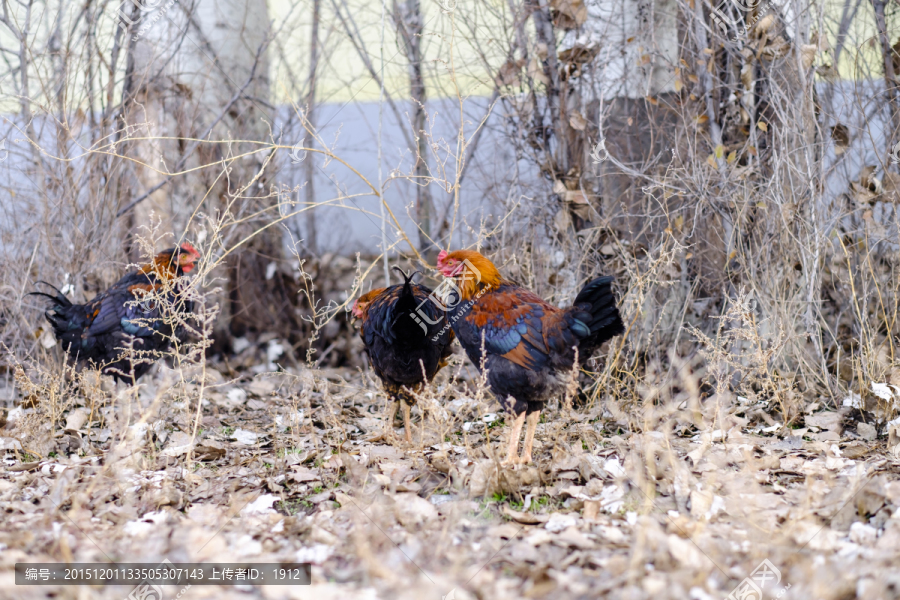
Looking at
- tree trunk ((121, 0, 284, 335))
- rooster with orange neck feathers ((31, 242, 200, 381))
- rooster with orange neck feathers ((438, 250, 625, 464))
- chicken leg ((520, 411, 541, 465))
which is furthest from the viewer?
tree trunk ((121, 0, 284, 335))

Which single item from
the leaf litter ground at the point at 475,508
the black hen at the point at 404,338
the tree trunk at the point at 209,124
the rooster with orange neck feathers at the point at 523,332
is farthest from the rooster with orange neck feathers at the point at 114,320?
the rooster with orange neck feathers at the point at 523,332

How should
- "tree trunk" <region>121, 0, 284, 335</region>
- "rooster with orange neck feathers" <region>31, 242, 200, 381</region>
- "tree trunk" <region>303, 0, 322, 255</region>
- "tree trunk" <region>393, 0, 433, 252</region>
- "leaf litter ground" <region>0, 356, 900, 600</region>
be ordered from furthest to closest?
1. "tree trunk" <region>303, 0, 322, 255</region>
2. "tree trunk" <region>393, 0, 433, 252</region>
3. "tree trunk" <region>121, 0, 284, 335</region>
4. "rooster with orange neck feathers" <region>31, 242, 200, 381</region>
5. "leaf litter ground" <region>0, 356, 900, 600</region>

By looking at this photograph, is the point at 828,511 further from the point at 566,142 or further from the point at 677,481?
the point at 566,142

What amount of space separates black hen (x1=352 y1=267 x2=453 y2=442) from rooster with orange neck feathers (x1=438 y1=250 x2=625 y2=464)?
247mm

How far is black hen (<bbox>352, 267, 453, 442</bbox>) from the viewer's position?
3.88 meters

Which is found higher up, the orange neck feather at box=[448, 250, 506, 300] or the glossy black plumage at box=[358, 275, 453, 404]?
the orange neck feather at box=[448, 250, 506, 300]

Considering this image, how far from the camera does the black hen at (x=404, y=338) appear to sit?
12.7ft

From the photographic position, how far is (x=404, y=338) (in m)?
3.95

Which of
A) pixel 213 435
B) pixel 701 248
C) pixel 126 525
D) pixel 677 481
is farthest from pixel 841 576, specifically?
pixel 213 435

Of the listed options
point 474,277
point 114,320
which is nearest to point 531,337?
point 474,277

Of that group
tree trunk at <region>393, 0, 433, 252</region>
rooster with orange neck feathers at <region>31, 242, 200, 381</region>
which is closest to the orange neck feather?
tree trunk at <region>393, 0, 433, 252</region>

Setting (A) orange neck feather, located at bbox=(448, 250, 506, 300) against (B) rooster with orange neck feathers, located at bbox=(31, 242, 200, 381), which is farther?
(B) rooster with orange neck feathers, located at bbox=(31, 242, 200, 381)

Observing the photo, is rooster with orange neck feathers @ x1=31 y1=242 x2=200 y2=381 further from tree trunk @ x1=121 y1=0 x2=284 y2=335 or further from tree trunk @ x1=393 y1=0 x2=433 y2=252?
tree trunk @ x1=393 y1=0 x2=433 y2=252

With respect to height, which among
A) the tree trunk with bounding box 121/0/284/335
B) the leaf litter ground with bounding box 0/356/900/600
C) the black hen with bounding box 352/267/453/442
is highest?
the tree trunk with bounding box 121/0/284/335
